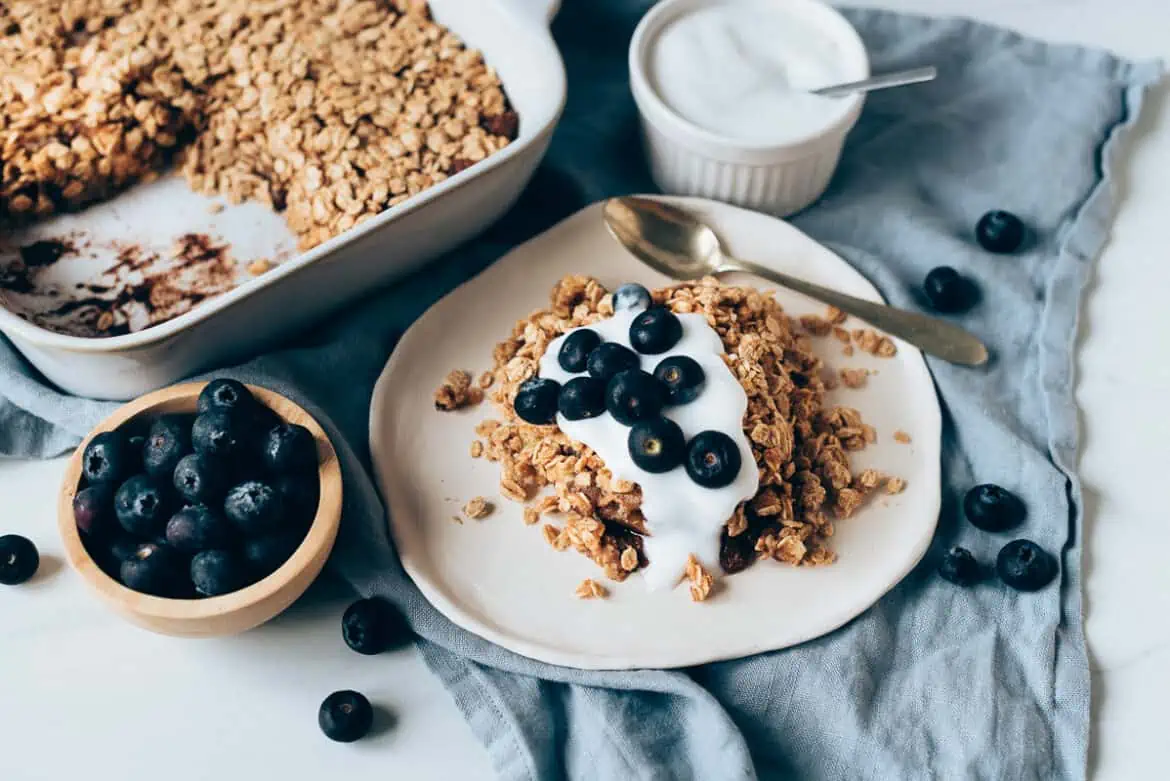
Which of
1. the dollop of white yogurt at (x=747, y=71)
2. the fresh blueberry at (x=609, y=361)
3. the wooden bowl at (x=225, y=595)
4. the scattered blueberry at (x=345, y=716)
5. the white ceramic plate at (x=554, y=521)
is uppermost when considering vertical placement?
the dollop of white yogurt at (x=747, y=71)

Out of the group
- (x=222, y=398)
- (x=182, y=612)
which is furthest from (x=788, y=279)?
(x=182, y=612)

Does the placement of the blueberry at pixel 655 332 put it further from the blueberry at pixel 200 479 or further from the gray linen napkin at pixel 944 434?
the blueberry at pixel 200 479

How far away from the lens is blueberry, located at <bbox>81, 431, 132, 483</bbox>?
1212 mm

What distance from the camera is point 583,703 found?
4.14 feet

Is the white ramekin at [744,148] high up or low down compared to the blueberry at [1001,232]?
up

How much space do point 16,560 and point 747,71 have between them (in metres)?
1.07

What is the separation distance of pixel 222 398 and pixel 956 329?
2.90 feet

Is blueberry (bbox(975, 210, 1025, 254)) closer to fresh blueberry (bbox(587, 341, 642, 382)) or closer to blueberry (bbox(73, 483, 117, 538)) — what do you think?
fresh blueberry (bbox(587, 341, 642, 382))

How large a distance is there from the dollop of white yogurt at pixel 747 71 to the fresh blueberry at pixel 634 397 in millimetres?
427

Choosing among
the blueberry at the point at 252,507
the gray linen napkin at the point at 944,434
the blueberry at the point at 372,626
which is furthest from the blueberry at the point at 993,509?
the blueberry at the point at 252,507

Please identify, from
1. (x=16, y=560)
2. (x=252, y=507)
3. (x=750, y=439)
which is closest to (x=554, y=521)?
(x=750, y=439)

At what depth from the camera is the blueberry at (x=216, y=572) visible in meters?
1.17

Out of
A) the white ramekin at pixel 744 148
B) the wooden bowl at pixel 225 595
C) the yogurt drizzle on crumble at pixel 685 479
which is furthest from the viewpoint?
the white ramekin at pixel 744 148

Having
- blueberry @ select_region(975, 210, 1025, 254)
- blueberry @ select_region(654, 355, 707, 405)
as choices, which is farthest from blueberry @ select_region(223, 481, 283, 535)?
blueberry @ select_region(975, 210, 1025, 254)
